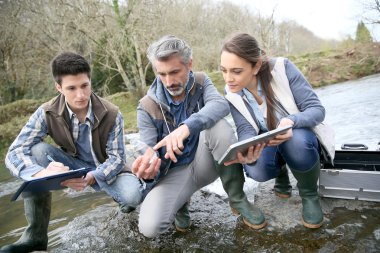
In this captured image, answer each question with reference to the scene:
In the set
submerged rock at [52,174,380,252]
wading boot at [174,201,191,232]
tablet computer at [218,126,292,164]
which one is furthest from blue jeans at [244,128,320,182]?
wading boot at [174,201,191,232]

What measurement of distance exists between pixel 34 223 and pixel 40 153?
0.49m

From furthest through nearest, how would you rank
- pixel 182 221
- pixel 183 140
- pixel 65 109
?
pixel 65 109, pixel 182 221, pixel 183 140

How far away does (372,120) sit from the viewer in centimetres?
483

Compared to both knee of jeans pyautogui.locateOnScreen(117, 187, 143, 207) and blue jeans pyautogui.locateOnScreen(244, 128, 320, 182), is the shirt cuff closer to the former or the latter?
knee of jeans pyautogui.locateOnScreen(117, 187, 143, 207)

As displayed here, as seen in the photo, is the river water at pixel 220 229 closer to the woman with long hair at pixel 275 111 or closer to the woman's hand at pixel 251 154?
the woman with long hair at pixel 275 111

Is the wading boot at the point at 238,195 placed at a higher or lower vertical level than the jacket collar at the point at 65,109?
lower

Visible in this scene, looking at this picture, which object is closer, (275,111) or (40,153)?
(275,111)

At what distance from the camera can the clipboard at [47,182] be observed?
170 cm

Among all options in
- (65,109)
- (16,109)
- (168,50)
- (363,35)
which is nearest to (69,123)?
(65,109)

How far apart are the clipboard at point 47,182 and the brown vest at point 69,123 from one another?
0.45m

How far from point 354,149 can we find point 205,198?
126 cm

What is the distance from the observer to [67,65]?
2.26 m

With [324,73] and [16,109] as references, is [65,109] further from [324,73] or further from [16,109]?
[324,73]

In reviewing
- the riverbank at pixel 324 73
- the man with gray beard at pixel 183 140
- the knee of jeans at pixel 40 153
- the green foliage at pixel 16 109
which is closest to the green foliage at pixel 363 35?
the riverbank at pixel 324 73
